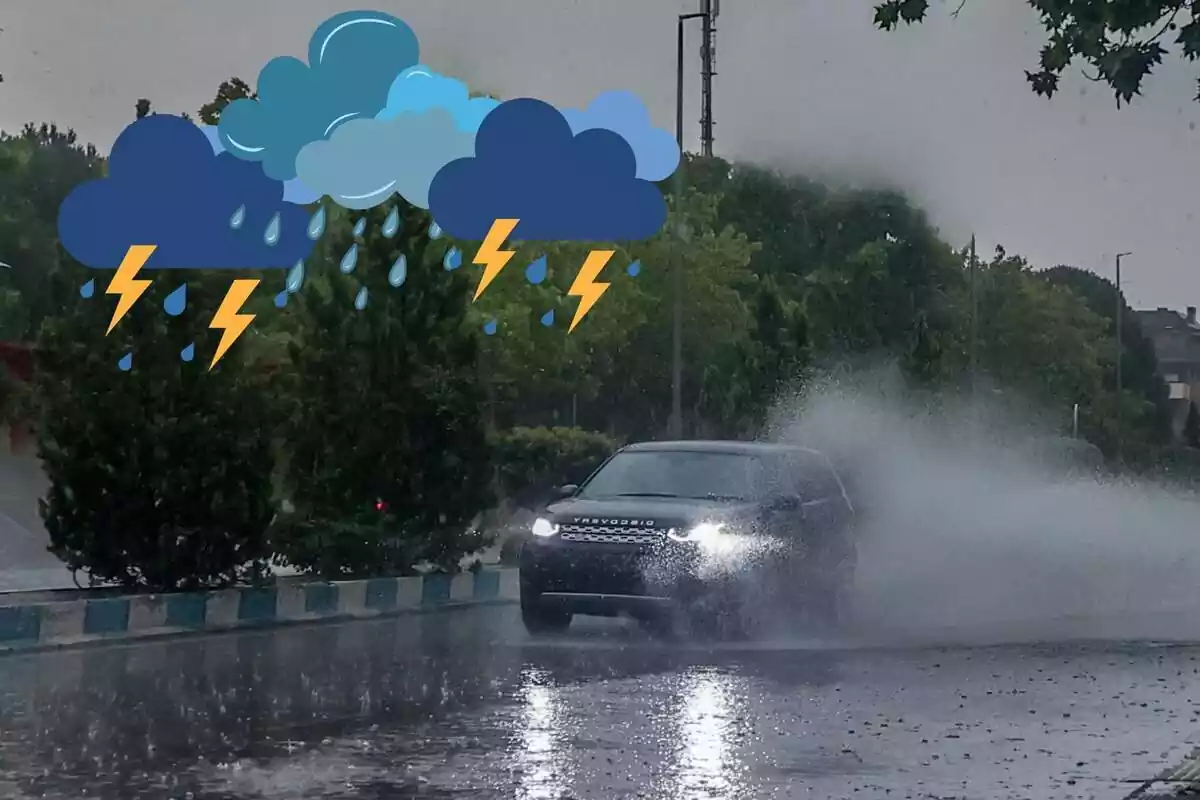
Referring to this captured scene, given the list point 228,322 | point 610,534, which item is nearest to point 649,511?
point 610,534

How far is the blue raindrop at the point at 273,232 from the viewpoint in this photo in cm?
3644

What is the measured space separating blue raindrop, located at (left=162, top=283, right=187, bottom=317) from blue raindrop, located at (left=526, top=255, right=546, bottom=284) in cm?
2402

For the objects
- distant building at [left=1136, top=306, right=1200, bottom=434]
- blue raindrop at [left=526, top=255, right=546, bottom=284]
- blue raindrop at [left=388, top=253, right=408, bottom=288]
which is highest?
distant building at [left=1136, top=306, right=1200, bottom=434]

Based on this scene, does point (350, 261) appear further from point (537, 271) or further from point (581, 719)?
point (537, 271)

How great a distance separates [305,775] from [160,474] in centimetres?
1038

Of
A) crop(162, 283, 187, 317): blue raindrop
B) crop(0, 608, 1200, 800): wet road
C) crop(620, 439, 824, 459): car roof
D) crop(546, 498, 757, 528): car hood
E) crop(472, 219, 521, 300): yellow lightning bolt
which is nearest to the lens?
crop(0, 608, 1200, 800): wet road

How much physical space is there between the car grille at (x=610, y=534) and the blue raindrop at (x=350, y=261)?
7152 millimetres

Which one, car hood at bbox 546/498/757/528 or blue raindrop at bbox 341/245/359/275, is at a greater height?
blue raindrop at bbox 341/245/359/275

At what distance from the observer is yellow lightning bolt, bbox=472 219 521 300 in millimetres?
41375

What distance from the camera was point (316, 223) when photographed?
36969 mm

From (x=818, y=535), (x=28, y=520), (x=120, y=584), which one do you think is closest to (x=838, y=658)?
(x=818, y=535)

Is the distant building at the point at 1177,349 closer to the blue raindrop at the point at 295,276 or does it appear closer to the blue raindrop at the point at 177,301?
the blue raindrop at the point at 295,276

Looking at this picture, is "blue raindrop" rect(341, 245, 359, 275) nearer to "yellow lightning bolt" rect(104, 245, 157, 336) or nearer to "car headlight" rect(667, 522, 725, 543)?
"yellow lightning bolt" rect(104, 245, 157, 336)

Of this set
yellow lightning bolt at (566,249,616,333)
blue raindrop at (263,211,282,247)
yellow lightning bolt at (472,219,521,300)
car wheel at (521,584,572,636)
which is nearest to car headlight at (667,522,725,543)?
car wheel at (521,584,572,636)
